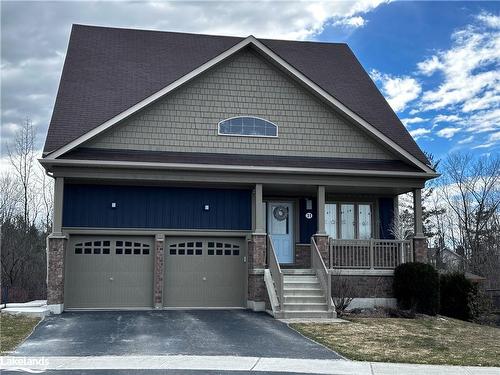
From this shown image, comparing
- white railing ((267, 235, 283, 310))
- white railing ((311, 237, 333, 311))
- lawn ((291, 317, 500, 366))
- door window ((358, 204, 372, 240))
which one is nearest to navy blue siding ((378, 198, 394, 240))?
door window ((358, 204, 372, 240))

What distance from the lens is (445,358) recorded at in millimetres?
11234

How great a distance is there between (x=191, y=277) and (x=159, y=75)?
23.4 feet

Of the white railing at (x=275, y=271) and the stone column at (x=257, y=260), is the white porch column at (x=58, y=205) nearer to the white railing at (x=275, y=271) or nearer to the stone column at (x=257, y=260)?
the stone column at (x=257, y=260)

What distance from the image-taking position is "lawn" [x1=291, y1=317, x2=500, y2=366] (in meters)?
11.2

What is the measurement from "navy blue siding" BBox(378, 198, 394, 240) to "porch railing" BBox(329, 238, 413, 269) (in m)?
Result: 1.44

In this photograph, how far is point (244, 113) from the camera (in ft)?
63.3

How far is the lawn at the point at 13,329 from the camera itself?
Answer: 39.2ft

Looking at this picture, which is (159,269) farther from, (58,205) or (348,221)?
(348,221)

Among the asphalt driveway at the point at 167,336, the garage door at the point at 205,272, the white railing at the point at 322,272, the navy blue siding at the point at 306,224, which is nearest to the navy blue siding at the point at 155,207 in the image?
the garage door at the point at 205,272

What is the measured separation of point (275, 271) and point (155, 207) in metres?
4.12

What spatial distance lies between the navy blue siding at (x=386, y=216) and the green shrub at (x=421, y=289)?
Result: 2.85 metres

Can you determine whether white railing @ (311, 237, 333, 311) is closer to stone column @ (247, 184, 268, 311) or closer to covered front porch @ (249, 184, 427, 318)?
covered front porch @ (249, 184, 427, 318)

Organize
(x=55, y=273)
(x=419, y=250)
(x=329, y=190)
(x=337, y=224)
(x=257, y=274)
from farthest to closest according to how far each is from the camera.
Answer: (x=337, y=224) → (x=329, y=190) → (x=419, y=250) → (x=257, y=274) → (x=55, y=273)

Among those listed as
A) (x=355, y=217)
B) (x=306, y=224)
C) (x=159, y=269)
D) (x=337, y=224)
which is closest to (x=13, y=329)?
(x=159, y=269)
